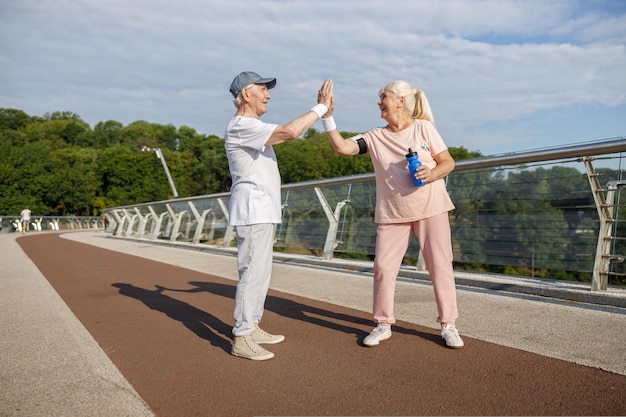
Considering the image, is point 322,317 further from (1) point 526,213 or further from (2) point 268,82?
(1) point 526,213

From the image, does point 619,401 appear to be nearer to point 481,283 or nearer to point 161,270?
point 481,283

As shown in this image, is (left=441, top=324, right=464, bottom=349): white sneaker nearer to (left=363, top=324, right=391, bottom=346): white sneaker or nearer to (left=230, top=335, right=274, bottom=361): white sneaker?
(left=363, top=324, right=391, bottom=346): white sneaker

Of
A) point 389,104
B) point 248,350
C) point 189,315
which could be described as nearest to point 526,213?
point 389,104

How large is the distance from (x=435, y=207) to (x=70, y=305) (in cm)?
428

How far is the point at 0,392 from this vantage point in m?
2.97

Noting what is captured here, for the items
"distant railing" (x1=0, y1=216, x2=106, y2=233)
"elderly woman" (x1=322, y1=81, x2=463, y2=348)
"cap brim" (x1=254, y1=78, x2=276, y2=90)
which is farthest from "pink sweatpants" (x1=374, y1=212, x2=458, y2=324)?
"distant railing" (x1=0, y1=216, x2=106, y2=233)

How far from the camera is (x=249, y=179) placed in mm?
3701

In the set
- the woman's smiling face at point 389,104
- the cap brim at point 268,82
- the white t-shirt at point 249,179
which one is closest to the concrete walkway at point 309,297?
the white t-shirt at point 249,179

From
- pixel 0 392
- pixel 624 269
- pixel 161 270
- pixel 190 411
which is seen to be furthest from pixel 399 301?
pixel 161 270

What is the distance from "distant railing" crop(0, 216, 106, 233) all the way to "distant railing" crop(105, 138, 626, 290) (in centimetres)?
3968

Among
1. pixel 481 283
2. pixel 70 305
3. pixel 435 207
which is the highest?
pixel 435 207

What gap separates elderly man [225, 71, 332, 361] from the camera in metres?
3.57

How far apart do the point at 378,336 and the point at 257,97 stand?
1.89m

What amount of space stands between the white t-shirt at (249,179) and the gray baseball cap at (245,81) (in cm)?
20
